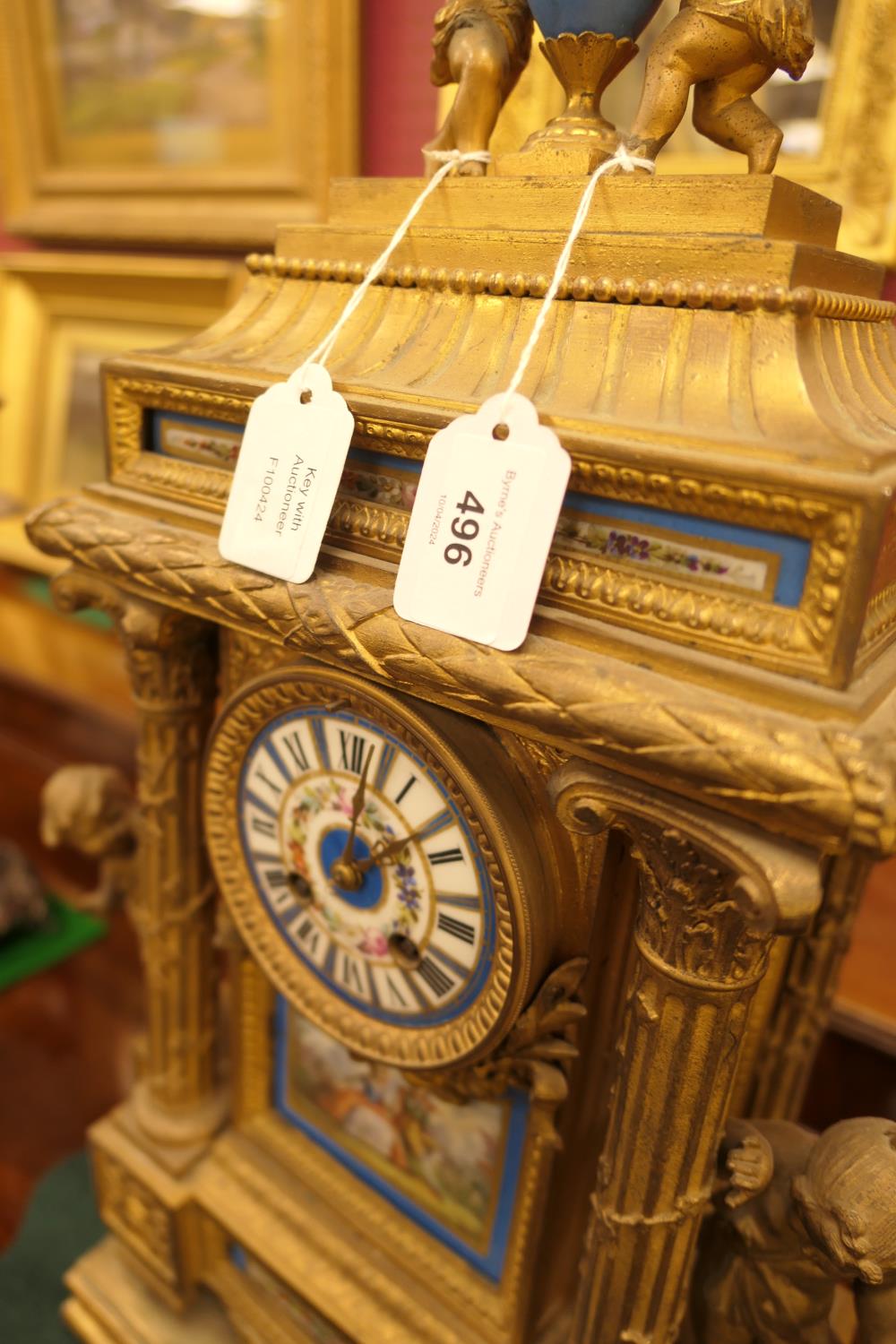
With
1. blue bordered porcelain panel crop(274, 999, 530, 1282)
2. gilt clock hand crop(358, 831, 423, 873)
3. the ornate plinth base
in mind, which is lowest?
the ornate plinth base

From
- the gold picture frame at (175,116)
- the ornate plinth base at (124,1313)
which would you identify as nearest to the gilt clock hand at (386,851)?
the ornate plinth base at (124,1313)

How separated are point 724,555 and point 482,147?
0.40 m

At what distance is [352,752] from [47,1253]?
97cm

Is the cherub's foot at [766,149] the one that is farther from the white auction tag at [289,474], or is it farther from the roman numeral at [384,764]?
the roman numeral at [384,764]

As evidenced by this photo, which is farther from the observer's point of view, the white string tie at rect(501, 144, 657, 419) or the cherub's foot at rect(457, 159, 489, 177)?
the cherub's foot at rect(457, 159, 489, 177)

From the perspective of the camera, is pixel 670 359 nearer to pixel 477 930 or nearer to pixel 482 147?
pixel 482 147

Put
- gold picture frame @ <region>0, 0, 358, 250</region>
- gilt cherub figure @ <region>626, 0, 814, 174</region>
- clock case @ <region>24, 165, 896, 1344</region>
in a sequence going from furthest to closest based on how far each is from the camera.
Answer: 1. gold picture frame @ <region>0, 0, 358, 250</region>
2. gilt cherub figure @ <region>626, 0, 814, 174</region>
3. clock case @ <region>24, 165, 896, 1344</region>

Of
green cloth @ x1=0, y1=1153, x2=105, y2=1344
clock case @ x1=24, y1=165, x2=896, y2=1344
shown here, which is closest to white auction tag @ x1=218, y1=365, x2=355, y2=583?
clock case @ x1=24, y1=165, x2=896, y2=1344

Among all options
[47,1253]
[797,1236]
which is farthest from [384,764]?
[47,1253]

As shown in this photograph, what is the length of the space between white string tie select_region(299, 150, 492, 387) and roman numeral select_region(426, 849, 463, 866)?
352 mm

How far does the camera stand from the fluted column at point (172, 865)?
844 millimetres

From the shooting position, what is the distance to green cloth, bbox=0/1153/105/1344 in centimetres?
114

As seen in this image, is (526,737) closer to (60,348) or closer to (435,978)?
(435,978)

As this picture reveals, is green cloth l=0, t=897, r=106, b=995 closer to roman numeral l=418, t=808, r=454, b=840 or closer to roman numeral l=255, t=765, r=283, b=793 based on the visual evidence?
roman numeral l=255, t=765, r=283, b=793
